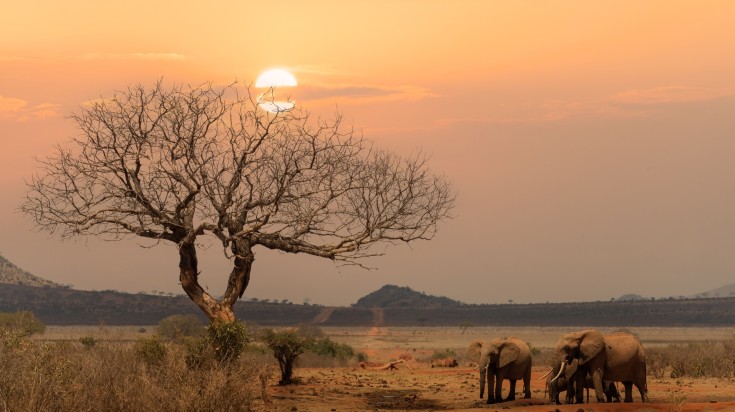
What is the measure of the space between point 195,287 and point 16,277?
134020 mm

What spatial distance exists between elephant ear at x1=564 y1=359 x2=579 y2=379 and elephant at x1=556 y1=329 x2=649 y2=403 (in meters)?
0.02

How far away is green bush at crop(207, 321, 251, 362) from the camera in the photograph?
25.0 meters

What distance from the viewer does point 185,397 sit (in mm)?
16750

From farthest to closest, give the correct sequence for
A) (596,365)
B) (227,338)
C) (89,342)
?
(89,342), (227,338), (596,365)

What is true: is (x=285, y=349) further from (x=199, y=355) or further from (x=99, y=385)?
(x=99, y=385)

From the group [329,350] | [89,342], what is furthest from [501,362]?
[329,350]

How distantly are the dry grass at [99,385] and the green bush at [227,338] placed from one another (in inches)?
195

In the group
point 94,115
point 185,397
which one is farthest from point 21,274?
point 185,397

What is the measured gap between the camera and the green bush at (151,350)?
81.8 feet

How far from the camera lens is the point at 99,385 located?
17406 mm

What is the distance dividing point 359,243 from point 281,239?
7.54 ft

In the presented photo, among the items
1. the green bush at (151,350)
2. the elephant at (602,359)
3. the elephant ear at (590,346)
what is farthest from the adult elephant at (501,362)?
the green bush at (151,350)

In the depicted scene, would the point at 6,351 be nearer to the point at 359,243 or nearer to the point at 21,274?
the point at 359,243

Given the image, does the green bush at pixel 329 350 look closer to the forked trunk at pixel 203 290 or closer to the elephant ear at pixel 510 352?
the forked trunk at pixel 203 290
